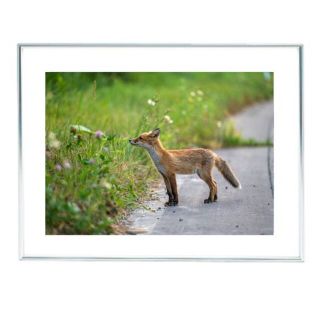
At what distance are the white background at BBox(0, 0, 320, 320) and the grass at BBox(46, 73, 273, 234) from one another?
0.35m

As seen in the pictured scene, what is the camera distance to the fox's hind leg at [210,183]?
5.77 m

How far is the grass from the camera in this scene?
5184 mm

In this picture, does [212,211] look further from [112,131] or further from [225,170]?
[112,131]

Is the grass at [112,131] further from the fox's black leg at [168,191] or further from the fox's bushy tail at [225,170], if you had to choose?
the fox's bushy tail at [225,170]

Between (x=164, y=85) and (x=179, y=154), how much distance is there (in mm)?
5118

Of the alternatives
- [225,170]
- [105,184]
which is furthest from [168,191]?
[105,184]

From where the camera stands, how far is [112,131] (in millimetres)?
6520

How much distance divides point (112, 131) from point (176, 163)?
1.00 metres

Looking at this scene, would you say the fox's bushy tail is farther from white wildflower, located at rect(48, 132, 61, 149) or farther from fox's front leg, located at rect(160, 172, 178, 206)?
white wildflower, located at rect(48, 132, 61, 149)
